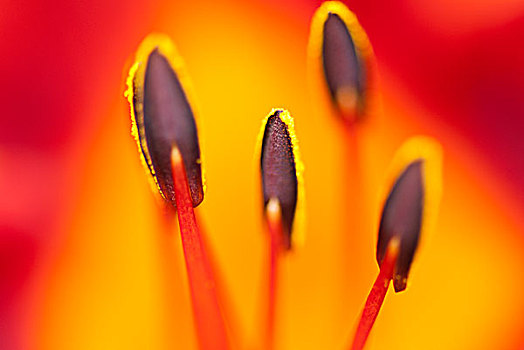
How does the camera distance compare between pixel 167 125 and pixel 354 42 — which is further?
pixel 354 42

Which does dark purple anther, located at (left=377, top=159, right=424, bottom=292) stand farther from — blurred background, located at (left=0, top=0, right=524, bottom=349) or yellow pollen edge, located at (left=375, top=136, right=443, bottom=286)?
blurred background, located at (left=0, top=0, right=524, bottom=349)

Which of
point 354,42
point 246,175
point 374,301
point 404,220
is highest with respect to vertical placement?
point 354,42

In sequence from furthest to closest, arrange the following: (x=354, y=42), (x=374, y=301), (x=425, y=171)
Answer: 1. (x=354, y=42)
2. (x=425, y=171)
3. (x=374, y=301)

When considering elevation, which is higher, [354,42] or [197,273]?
[354,42]

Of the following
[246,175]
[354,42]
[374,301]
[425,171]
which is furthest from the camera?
[246,175]

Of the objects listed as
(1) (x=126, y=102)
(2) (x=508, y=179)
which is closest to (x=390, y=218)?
(2) (x=508, y=179)

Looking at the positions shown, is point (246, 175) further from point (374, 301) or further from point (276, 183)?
point (374, 301)

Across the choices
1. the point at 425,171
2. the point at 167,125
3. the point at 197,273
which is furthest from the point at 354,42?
the point at 197,273

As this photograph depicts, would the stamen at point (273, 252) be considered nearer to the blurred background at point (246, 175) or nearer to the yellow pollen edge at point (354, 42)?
the blurred background at point (246, 175)

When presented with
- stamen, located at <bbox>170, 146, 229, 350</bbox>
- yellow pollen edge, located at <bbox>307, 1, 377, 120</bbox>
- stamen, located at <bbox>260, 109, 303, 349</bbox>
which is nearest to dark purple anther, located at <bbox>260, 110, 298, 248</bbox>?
stamen, located at <bbox>260, 109, 303, 349</bbox>
